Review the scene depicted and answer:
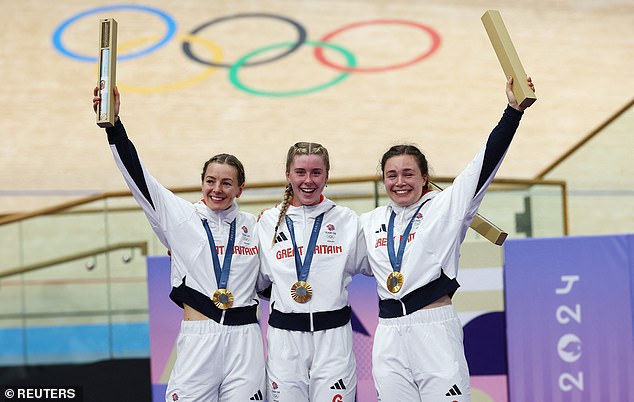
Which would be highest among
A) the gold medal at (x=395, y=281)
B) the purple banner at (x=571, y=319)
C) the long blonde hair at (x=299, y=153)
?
the long blonde hair at (x=299, y=153)

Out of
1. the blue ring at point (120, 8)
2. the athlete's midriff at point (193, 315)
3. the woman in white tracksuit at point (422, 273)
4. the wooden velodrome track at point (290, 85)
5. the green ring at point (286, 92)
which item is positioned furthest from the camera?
the blue ring at point (120, 8)

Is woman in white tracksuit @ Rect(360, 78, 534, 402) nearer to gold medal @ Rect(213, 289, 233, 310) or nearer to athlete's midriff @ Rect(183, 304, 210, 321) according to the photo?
gold medal @ Rect(213, 289, 233, 310)

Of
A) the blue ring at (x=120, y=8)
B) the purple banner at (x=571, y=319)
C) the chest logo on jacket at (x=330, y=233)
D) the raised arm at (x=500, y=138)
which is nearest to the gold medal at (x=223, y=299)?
the chest logo on jacket at (x=330, y=233)

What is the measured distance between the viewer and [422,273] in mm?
3699

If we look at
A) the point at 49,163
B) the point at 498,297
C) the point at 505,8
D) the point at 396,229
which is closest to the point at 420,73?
the point at 505,8

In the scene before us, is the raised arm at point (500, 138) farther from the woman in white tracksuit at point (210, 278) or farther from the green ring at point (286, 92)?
the green ring at point (286, 92)

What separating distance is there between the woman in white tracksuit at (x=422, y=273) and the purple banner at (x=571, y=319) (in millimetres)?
2252

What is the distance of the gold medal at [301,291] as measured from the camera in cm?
377

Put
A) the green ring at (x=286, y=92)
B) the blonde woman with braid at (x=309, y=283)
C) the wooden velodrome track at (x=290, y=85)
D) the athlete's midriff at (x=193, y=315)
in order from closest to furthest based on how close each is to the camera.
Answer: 1. the blonde woman with braid at (x=309, y=283)
2. the athlete's midriff at (x=193, y=315)
3. the wooden velodrome track at (x=290, y=85)
4. the green ring at (x=286, y=92)

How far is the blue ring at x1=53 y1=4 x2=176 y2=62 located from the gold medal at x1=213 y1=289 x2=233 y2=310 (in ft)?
34.6

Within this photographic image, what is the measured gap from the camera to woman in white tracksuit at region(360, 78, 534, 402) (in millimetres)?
3602

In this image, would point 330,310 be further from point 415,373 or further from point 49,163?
point 49,163

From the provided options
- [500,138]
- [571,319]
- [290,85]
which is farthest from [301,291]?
[290,85]

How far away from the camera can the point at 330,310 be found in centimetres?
379
